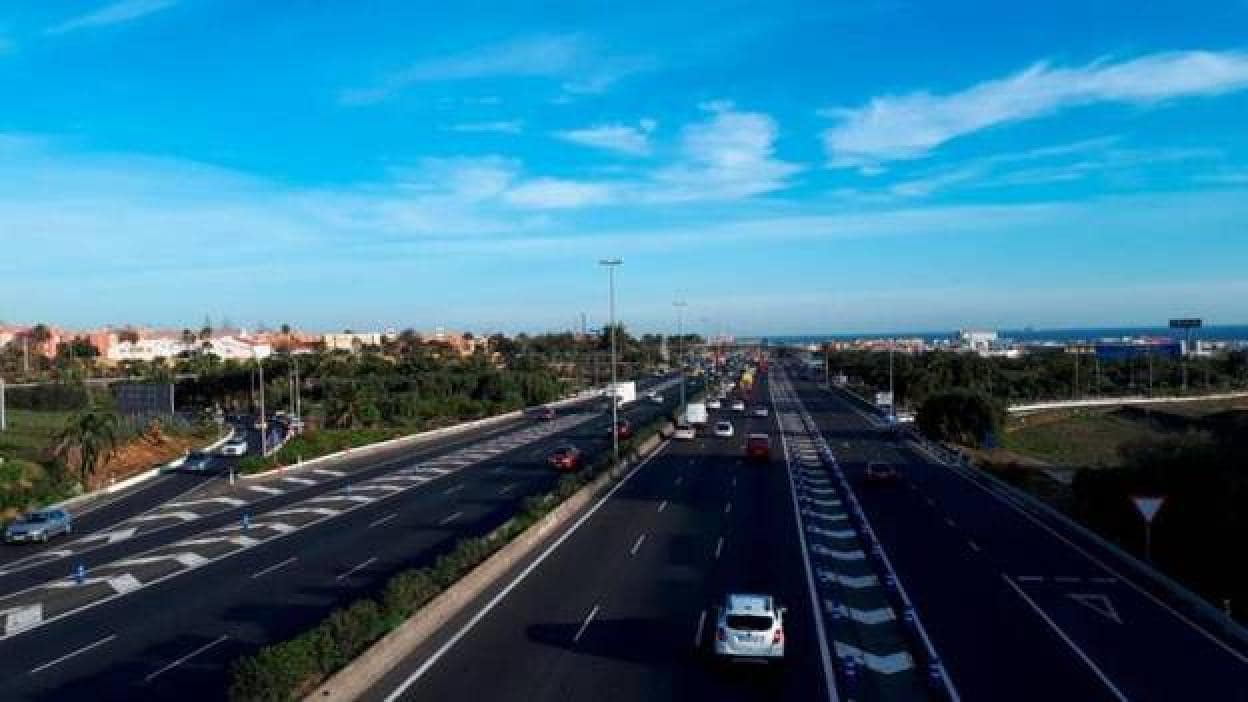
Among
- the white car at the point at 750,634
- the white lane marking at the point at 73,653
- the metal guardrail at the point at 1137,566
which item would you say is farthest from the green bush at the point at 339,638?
the metal guardrail at the point at 1137,566

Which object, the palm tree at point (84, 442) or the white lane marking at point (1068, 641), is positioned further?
the palm tree at point (84, 442)

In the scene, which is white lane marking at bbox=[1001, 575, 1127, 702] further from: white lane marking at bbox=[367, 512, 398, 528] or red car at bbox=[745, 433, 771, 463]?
red car at bbox=[745, 433, 771, 463]

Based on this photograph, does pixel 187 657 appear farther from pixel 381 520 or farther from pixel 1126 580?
pixel 1126 580

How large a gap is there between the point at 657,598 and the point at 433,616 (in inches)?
189

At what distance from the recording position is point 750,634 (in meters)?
16.9

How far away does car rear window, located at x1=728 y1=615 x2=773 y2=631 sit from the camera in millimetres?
16969

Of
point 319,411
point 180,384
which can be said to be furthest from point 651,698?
point 180,384

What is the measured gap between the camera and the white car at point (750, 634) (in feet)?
55.1

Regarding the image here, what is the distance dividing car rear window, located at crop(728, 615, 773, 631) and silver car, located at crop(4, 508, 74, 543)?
1022 inches

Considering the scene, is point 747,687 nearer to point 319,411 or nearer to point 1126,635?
point 1126,635

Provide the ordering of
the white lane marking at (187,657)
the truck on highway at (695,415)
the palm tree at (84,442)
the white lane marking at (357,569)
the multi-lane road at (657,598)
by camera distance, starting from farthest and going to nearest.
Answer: the truck on highway at (695,415)
the palm tree at (84,442)
the white lane marking at (357,569)
the white lane marking at (187,657)
the multi-lane road at (657,598)

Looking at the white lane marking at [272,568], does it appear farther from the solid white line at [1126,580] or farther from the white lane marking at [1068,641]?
the solid white line at [1126,580]

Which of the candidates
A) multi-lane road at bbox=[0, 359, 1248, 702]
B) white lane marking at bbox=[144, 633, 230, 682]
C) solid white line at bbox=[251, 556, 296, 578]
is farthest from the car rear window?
solid white line at bbox=[251, 556, 296, 578]

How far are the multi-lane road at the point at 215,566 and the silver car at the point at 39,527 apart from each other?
2.47 ft
